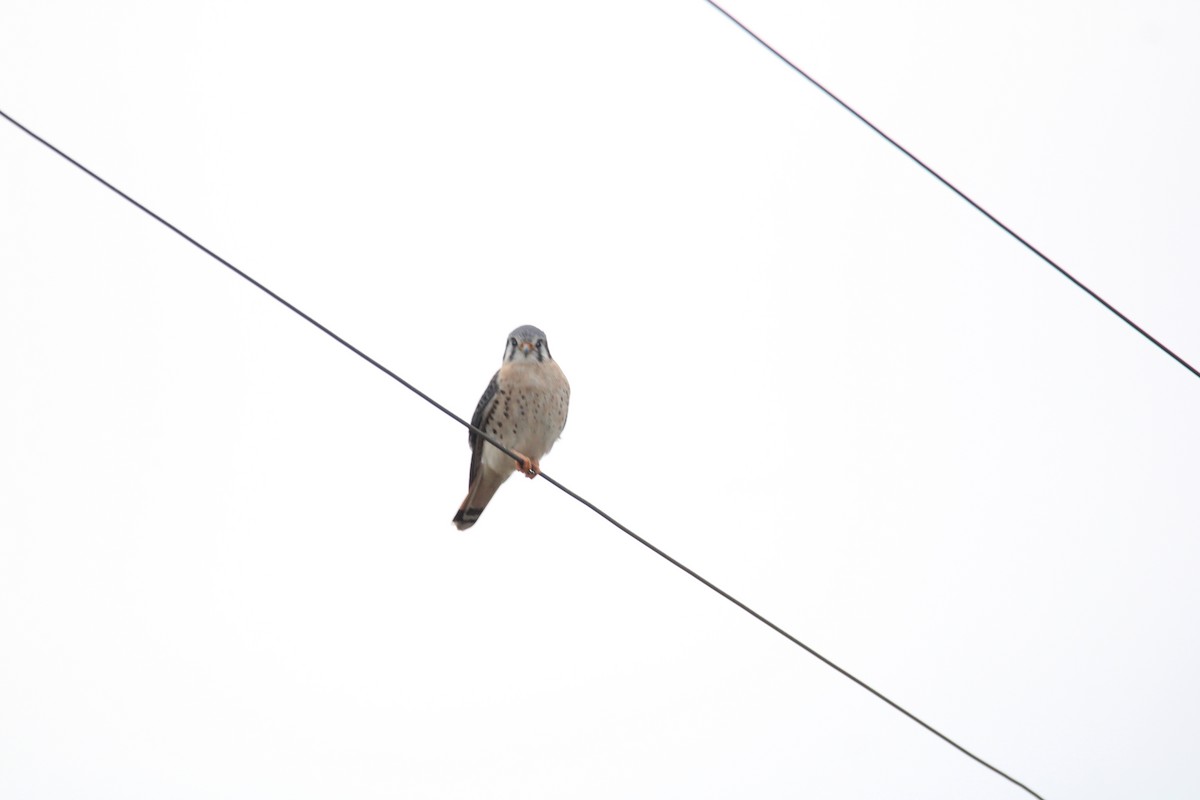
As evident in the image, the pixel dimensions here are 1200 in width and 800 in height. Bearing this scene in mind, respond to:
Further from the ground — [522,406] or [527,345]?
[527,345]

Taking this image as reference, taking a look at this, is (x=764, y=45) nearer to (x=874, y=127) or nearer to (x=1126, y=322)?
(x=874, y=127)

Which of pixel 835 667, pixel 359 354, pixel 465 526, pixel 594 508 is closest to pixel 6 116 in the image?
pixel 359 354

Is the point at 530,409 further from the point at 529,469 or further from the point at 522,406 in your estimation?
the point at 529,469

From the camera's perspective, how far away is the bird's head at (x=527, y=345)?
7.99 meters

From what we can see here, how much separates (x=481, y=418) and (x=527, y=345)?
1.61ft

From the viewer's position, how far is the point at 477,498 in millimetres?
8328

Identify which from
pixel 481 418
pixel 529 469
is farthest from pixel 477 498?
pixel 529 469

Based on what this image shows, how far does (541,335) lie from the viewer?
26.6ft

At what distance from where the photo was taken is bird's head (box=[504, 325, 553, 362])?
7.99 meters

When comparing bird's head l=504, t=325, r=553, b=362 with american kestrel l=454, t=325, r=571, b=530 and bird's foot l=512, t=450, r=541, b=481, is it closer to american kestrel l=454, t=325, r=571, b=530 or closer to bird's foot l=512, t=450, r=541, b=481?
american kestrel l=454, t=325, r=571, b=530

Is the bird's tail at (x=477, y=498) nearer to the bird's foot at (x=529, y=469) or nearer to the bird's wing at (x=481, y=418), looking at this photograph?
the bird's wing at (x=481, y=418)

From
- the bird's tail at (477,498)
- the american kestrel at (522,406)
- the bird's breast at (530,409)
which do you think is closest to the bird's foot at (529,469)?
the american kestrel at (522,406)

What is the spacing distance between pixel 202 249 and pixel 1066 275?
96.8 inches

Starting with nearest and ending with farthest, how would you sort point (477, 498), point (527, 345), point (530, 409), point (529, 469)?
1. point (529, 469)
2. point (530, 409)
3. point (527, 345)
4. point (477, 498)
